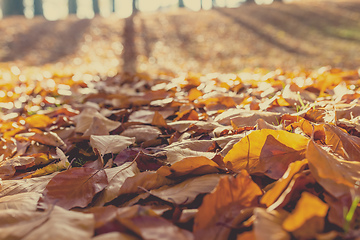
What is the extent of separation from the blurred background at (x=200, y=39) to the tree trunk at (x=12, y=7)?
7075mm

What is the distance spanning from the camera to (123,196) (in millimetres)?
810

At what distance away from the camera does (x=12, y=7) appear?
837 inches

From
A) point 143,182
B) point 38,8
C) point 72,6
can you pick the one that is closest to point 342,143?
point 143,182

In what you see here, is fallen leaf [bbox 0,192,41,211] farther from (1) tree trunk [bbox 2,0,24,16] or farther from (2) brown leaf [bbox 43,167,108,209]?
(1) tree trunk [bbox 2,0,24,16]

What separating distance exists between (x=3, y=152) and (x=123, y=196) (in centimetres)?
70

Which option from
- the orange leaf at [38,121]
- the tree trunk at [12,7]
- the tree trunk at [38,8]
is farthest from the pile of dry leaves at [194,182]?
the tree trunk at [38,8]

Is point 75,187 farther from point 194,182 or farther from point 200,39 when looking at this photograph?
point 200,39

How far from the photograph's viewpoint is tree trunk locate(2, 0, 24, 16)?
830 inches

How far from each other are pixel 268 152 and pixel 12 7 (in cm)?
2504

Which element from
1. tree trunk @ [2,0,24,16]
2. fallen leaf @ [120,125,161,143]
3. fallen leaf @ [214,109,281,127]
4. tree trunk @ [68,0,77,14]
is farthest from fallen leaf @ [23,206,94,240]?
tree trunk @ [68,0,77,14]

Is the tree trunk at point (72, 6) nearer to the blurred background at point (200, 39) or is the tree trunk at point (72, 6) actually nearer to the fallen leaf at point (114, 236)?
the blurred background at point (200, 39)

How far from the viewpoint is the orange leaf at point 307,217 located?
0.51 metres

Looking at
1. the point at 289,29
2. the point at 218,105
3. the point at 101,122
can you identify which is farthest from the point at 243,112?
the point at 289,29

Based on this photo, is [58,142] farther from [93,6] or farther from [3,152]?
[93,6]
